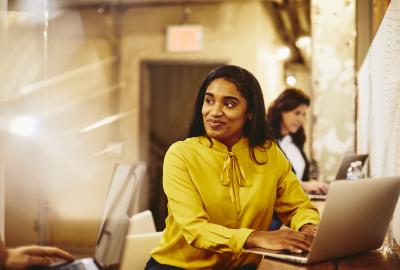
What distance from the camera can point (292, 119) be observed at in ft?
12.4

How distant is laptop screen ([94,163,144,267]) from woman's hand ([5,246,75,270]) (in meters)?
0.14

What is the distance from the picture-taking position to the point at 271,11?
6.89 meters

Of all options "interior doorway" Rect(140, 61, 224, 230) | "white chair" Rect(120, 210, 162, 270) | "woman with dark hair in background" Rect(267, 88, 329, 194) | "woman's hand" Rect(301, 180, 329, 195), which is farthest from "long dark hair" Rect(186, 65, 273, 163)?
"interior doorway" Rect(140, 61, 224, 230)

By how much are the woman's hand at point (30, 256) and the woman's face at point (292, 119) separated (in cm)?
238

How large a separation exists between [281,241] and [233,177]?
1.20 feet

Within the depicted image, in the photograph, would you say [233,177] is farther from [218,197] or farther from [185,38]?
[185,38]

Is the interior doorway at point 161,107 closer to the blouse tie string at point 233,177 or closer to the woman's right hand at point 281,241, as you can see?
the blouse tie string at point 233,177

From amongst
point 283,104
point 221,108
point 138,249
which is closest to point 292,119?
point 283,104

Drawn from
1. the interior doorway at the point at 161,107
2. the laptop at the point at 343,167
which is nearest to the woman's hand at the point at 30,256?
the laptop at the point at 343,167

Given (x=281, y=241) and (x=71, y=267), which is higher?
(x=281, y=241)

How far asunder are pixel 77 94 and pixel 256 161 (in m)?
5.09

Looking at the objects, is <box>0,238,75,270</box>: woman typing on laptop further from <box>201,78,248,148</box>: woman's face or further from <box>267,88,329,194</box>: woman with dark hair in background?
<box>267,88,329,194</box>: woman with dark hair in background

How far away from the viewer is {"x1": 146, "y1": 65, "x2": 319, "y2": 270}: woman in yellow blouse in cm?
172

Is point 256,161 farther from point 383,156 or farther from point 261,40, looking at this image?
point 261,40
